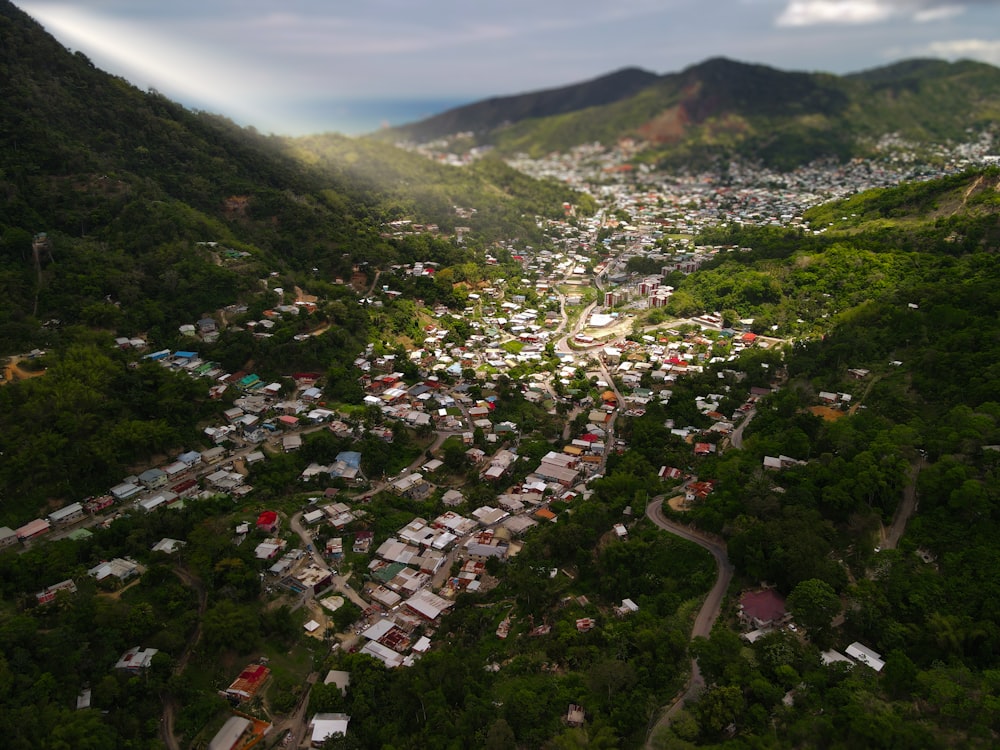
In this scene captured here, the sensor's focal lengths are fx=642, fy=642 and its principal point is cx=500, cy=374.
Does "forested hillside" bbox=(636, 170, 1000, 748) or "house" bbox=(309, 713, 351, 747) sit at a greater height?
"forested hillside" bbox=(636, 170, 1000, 748)

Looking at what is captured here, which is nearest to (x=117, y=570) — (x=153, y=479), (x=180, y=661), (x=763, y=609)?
(x=180, y=661)

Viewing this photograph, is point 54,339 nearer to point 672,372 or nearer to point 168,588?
point 168,588

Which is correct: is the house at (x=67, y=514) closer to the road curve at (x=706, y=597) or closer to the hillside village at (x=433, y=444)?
the hillside village at (x=433, y=444)

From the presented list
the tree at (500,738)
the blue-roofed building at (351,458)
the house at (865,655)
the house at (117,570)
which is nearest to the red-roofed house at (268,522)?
the house at (117,570)

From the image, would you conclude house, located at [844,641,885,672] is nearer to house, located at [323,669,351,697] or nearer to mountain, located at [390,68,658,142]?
house, located at [323,669,351,697]

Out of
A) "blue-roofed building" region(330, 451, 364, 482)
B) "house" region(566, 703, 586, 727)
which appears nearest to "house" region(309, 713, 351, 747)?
"house" region(566, 703, 586, 727)

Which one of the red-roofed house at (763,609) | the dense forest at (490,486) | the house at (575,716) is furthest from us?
the red-roofed house at (763,609)
